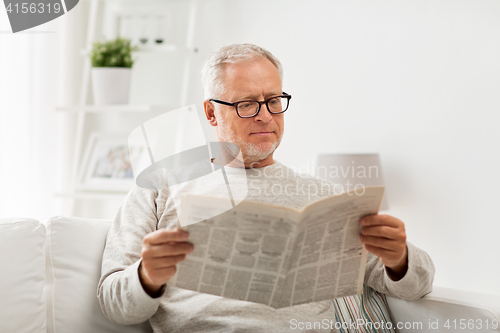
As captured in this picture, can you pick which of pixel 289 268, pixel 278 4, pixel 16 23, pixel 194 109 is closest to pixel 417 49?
pixel 278 4

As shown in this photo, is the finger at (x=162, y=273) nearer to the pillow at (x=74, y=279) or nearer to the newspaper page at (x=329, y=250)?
the newspaper page at (x=329, y=250)

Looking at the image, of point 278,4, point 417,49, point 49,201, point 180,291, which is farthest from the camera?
point 49,201

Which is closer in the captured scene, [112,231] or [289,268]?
[289,268]

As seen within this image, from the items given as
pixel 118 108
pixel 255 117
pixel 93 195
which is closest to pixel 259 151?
pixel 255 117

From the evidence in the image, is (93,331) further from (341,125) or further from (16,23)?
(16,23)

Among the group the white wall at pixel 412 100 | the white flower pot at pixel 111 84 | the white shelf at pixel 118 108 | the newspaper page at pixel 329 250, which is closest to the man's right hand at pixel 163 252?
the newspaper page at pixel 329 250

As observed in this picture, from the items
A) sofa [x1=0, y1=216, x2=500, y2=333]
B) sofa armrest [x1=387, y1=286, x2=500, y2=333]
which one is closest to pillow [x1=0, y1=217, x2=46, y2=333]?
sofa [x1=0, y1=216, x2=500, y2=333]

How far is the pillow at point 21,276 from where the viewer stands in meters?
1.06

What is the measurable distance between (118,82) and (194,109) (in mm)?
459

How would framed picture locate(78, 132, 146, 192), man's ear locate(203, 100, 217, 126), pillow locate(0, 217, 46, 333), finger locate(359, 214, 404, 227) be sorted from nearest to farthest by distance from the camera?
finger locate(359, 214, 404, 227) → pillow locate(0, 217, 46, 333) → man's ear locate(203, 100, 217, 126) → framed picture locate(78, 132, 146, 192)

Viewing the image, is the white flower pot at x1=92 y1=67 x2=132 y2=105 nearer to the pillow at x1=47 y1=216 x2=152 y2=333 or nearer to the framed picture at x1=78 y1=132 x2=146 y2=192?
the framed picture at x1=78 y1=132 x2=146 y2=192

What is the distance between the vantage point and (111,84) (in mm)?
2539

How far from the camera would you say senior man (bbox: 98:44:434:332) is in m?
0.94

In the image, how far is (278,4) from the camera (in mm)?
2520
